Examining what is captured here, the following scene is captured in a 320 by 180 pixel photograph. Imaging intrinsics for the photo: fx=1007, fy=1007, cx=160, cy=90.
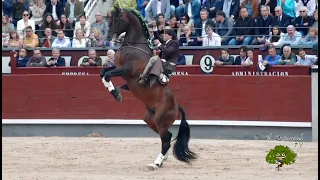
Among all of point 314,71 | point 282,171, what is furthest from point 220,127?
point 282,171

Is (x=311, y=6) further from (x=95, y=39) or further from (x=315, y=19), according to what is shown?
(x=95, y=39)

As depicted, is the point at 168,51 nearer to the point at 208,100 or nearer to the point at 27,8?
the point at 208,100

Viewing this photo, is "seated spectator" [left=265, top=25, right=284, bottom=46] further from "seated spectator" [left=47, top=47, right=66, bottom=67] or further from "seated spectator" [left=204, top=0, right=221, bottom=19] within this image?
"seated spectator" [left=47, top=47, right=66, bottom=67]

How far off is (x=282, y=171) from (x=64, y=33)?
7532 millimetres

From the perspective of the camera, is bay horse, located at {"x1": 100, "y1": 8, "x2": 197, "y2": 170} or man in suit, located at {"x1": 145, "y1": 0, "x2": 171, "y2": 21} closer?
bay horse, located at {"x1": 100, "y1": 8, "x2": 197, "y2": 170}

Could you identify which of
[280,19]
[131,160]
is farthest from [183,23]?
[131,160]

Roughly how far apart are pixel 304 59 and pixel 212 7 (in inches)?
95.6

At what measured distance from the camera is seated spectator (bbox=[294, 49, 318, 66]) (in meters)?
15.7

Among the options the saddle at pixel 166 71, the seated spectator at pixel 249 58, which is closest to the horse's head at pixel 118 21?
the saddle at pixel 166 71

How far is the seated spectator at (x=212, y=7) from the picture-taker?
17.5m

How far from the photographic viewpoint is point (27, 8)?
19.6 meters

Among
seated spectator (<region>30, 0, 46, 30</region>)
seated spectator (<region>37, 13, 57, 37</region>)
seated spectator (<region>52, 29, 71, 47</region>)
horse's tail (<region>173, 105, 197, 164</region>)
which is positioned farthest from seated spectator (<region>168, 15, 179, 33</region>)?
horse's tail (<region>173, 105, 197, 164</region>)

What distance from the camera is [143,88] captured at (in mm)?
12312

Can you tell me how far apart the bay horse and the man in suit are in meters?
5.28
